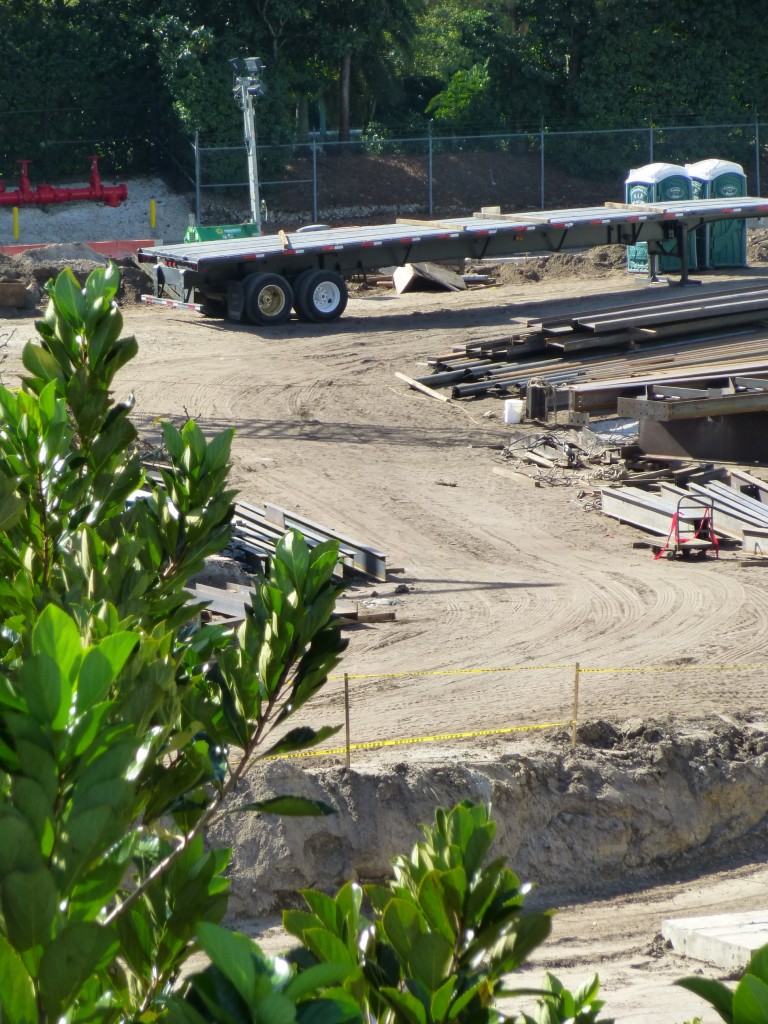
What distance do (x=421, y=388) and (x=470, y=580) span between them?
8.50 meters

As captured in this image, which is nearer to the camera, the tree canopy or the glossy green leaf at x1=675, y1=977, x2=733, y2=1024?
the glossy green leaf at x1=675, y1=977, x2=733, y2=1024

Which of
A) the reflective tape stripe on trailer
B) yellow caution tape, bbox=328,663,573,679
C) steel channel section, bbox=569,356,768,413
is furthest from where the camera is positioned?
the reflective tape stripe on trailer

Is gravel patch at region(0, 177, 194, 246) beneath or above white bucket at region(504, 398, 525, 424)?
above

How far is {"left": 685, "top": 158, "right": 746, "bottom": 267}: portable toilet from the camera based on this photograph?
30.5 m

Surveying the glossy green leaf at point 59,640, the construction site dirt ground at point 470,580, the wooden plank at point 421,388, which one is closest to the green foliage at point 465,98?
the construction site dirt ground at point 470,580

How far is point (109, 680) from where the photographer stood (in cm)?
169

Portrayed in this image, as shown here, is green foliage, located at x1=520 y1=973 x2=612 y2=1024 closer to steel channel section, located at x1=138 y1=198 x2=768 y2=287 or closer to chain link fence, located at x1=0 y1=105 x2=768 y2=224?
steel channel section, located at x1=138 y1=198 x2=768 y2=287

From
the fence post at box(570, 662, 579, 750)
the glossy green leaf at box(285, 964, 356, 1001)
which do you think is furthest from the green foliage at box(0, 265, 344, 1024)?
the fence post at box(570, 662, 579, 750)

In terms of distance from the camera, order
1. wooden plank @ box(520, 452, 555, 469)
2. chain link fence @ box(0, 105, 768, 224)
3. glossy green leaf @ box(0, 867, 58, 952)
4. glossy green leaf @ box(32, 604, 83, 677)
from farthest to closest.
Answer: chain link fence @ box(0, 105, 768, 224) → wooden plank @ box(520, 452, 555, 469) → glossy green leaf @ box(32, 604, 83, 677) → glossy green leaf @ box(0, 867, 58, 952)

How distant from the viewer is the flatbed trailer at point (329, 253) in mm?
24047

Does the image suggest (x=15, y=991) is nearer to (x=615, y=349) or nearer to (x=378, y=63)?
(x=615, y=349)

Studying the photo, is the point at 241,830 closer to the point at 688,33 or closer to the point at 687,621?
the point at 687,621

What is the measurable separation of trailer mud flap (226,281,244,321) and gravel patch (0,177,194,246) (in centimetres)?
1222

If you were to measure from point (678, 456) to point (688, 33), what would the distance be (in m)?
35.8
